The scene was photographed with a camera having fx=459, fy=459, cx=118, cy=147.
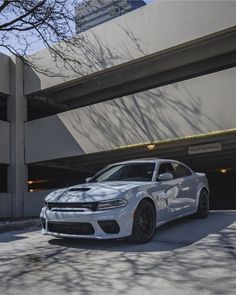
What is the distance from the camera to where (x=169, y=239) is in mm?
8039

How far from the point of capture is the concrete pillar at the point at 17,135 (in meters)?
18.5

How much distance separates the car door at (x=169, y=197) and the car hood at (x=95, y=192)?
0.60 metres

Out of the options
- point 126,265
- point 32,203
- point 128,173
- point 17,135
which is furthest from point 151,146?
point 126,265

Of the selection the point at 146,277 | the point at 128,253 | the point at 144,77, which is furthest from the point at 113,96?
the point at 146,277

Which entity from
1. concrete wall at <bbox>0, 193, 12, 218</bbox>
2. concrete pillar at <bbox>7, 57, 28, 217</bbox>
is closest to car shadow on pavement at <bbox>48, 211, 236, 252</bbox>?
concrete wall at <bbox>0, 193, 12, 218</bbox>

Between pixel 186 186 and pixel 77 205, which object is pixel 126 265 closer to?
pixel 77 205

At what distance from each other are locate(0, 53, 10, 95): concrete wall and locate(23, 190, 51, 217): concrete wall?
4346 millimetres

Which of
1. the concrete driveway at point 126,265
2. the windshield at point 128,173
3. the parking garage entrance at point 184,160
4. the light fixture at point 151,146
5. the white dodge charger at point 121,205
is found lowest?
the concrete driveway at point 126,265

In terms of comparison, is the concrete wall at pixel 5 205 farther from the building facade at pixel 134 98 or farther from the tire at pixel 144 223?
the tire at pixel 144 223

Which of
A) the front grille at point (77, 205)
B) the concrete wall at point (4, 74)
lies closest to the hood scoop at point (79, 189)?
the front grille at point (77, 205)

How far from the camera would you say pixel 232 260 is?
20.8 ft

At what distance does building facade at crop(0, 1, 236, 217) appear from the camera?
13.8m

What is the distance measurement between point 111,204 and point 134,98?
8.39 metres

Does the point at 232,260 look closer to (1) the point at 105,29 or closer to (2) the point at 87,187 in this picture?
(2) the point at 87,187
